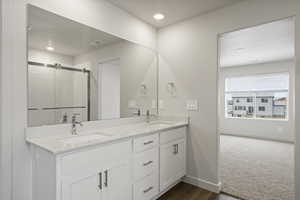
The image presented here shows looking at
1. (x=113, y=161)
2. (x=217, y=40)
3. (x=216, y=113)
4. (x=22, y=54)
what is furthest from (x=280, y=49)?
(x=22, y=54)

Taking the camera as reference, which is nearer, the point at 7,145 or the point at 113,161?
the point at 7,145

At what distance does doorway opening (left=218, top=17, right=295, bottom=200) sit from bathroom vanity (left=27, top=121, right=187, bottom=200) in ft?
3.12

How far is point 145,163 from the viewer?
77.3 inches

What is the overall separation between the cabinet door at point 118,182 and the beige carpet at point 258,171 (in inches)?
58.5

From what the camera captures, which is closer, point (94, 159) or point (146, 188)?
point (94, 159)

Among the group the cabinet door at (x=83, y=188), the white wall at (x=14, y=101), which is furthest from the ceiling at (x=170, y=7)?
the cabinet door at (x=83, y=188)

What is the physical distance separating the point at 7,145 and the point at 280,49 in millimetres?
5408

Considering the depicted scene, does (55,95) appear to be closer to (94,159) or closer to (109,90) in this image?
(109,90)

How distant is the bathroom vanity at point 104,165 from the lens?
1.30 metres

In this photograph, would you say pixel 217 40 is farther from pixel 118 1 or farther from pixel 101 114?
pixel 101 114

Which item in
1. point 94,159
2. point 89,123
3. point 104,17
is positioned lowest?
point 94,159

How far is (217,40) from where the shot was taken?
2.40 metres

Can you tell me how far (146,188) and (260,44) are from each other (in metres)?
3.82

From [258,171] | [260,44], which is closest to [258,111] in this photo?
[260,44]
